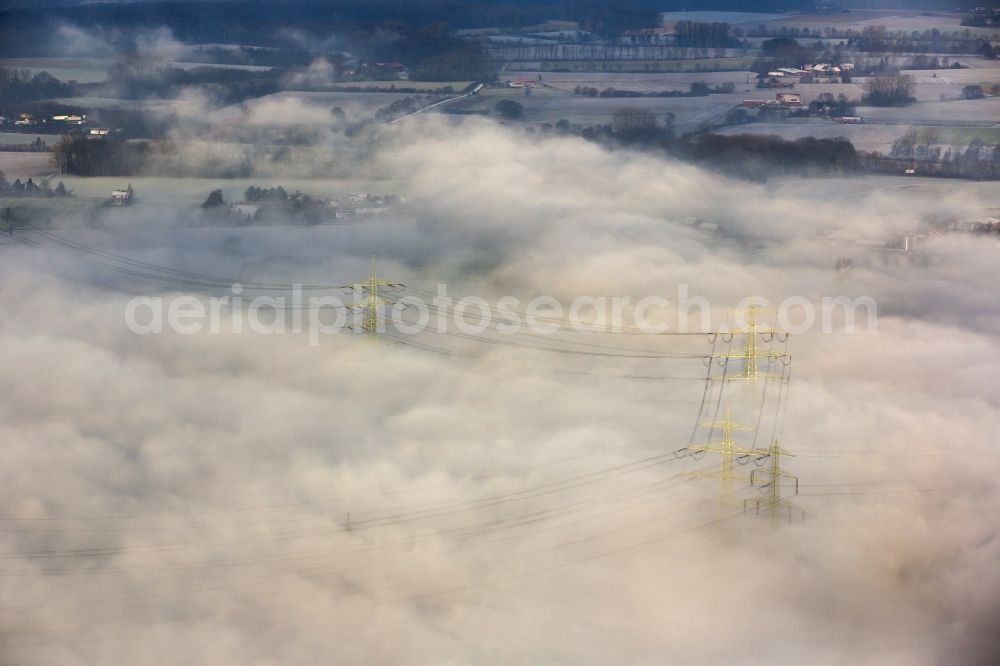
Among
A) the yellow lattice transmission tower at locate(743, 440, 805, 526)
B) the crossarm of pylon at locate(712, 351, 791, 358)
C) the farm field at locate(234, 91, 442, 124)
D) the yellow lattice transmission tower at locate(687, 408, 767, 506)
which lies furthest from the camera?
the farm field at locate(234, 91, 442, 124)

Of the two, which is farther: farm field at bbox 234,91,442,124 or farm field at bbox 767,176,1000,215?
farm field at bbox 234,91,442,124

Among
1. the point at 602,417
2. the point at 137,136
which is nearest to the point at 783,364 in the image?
the point at 602,417

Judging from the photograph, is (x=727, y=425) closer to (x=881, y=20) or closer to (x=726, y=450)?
(x=726, y=450)

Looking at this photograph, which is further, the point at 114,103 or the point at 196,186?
the point at 114,103

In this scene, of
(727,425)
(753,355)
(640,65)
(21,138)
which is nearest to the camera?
(727,425)

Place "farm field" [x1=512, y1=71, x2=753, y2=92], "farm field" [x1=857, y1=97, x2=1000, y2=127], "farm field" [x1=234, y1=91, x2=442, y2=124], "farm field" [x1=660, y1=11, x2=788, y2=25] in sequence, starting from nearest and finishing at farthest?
"farm field" [x1=857, y1=97, x2=1000, y2=127] < "farm field" [x1=234, y1=91, x2=442, y2=124] < "farm field" [x1=512, y1=71, x2=753, y2=92] < "farm field" [x1=660, y1=11, x2=788, y2=25]

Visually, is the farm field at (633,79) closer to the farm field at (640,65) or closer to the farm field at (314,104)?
the farm field at (640,65)

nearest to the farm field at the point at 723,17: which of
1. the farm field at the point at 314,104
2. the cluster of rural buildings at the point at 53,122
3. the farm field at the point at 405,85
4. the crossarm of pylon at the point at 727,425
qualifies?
the farm field at the point at 405,85

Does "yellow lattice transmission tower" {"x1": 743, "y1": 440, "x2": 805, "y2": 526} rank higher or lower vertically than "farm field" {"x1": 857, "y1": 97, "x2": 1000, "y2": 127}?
lower

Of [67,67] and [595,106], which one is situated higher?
[67,67]

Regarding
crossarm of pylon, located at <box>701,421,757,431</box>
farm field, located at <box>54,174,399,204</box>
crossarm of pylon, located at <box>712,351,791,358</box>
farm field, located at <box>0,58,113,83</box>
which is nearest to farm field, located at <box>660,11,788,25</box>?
farm field, located at <box>54,174,399,204</box>

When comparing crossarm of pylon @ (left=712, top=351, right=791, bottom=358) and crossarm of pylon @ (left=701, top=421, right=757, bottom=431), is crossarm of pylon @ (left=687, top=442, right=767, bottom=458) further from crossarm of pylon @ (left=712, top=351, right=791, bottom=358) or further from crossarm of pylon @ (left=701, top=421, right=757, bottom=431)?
crossarm of pylon @ (left=712, top=351, right=791, bottom=358)

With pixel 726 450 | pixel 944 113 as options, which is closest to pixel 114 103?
pixel 726 450
